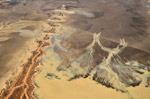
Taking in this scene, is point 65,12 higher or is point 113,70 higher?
point 65,12

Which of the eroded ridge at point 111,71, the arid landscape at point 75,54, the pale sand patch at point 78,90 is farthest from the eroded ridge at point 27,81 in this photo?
the eroded ridge at point 111,71

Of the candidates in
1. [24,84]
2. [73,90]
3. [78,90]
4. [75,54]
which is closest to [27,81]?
[24,84]

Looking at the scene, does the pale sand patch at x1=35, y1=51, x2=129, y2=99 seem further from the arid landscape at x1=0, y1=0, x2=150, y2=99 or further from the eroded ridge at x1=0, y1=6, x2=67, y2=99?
the eroded ridge at x1=0, y1=6, x2=67, y2=99

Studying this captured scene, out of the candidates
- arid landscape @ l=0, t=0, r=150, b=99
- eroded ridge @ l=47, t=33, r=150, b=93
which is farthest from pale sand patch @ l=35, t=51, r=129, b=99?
eroded ridge @ l=47, t=33, r=150, b=93

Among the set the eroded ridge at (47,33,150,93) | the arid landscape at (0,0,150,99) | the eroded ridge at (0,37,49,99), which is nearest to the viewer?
the eroded ridge at (0,37,49,99)

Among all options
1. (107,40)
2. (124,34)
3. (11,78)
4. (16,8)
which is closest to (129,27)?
(124,34)

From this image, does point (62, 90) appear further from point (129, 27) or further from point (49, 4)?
point (49, 4)

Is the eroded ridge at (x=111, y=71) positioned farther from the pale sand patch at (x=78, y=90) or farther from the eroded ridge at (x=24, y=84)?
the eroded ridge at (x=24, y=84)

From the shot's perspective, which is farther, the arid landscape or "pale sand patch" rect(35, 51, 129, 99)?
the arid landscape
